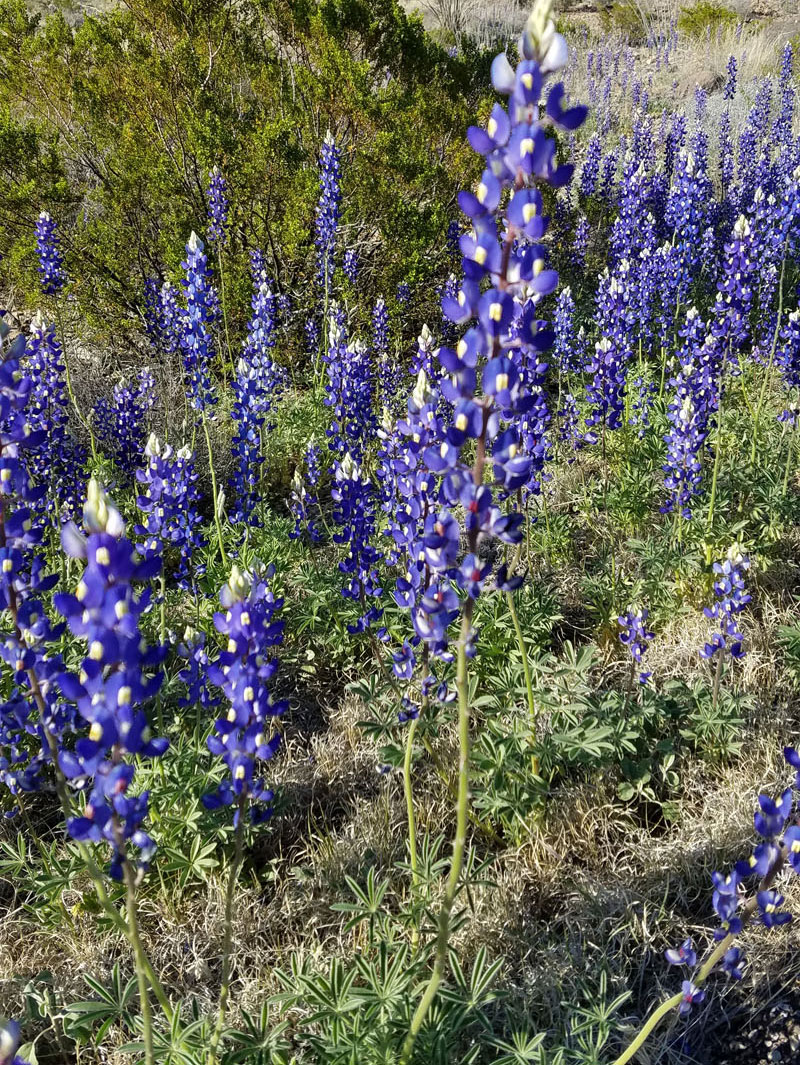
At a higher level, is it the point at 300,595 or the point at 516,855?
the point at 300,595

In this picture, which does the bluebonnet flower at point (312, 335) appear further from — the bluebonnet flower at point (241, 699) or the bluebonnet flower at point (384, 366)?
the bluebonnet flower at point (241, 699)

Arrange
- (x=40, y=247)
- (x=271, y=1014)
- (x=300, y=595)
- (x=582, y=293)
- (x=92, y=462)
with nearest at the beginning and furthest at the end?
(x=271, y=1014) → (x=300, y=595) → (x=40, y=247) → (x=92, y=462) → (x=582, y=293)

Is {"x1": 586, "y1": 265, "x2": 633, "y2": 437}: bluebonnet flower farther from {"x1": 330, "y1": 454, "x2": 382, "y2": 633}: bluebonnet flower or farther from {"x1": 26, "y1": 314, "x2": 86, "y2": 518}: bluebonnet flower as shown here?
{"x1": 26, "y1": 314, "x2": 86, "y2": 518}: bluebonnet flower

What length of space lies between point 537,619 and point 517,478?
87.1 inches

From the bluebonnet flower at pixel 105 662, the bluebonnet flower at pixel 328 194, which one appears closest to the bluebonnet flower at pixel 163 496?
the bluebonnet flower at pixel 105 662

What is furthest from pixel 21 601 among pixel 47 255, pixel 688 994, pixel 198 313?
pixel 47 255

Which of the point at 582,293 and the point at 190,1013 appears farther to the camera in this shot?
the point at 582,293

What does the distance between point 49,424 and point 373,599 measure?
2.12 m

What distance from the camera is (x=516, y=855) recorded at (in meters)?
2.70

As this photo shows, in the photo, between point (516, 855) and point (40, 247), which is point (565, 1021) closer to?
point (516, 855)

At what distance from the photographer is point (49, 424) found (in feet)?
13.6

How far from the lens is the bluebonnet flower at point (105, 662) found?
1.25 meters

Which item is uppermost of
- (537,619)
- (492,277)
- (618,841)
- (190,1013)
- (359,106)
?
Answer: (359,106)

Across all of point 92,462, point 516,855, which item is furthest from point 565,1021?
point 92,462
